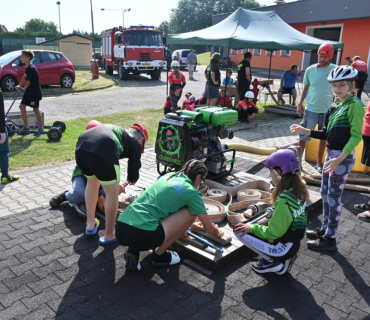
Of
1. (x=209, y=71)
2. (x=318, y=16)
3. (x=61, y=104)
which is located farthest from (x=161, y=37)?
(x=318, y=16)

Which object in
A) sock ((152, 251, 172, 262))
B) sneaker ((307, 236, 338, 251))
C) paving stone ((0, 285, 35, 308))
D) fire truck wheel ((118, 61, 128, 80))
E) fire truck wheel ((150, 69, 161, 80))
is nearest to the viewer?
paving stone ((0, 285, 35, 308))

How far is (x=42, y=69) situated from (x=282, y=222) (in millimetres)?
15433

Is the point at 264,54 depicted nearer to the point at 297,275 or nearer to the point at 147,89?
the point at 147,89

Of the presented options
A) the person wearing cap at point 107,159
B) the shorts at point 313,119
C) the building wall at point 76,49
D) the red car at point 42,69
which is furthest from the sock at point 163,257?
the building wall at point 76,49

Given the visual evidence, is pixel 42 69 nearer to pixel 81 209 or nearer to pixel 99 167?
pixel 81 209

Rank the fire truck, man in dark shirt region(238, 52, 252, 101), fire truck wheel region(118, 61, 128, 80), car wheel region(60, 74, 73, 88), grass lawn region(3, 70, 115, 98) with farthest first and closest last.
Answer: fire truck wheel region(118, 61, 128, 80)
the fire truck
car wheel region(60, 74, 73, 88)
grass lawn region(3, 70, 115, 98)
man in dark shirt region(238, 52, 252, 101)

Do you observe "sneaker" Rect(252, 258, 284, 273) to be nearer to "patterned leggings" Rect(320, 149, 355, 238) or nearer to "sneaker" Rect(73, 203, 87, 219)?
"patterned leggings" Rect(320, 149, 355, 238)

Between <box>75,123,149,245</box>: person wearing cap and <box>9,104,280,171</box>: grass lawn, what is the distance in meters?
3.26

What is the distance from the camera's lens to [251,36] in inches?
446

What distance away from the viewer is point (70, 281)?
3.42m

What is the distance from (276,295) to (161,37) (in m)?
19.5

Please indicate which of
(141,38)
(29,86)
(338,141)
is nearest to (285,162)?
(338,141)

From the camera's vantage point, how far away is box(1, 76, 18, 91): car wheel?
15.0 m

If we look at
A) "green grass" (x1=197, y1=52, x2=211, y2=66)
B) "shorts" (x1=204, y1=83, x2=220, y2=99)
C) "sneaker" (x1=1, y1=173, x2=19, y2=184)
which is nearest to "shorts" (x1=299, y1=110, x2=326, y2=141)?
"shorts" (x1=204, y1=83, x2=220, y2=99)
